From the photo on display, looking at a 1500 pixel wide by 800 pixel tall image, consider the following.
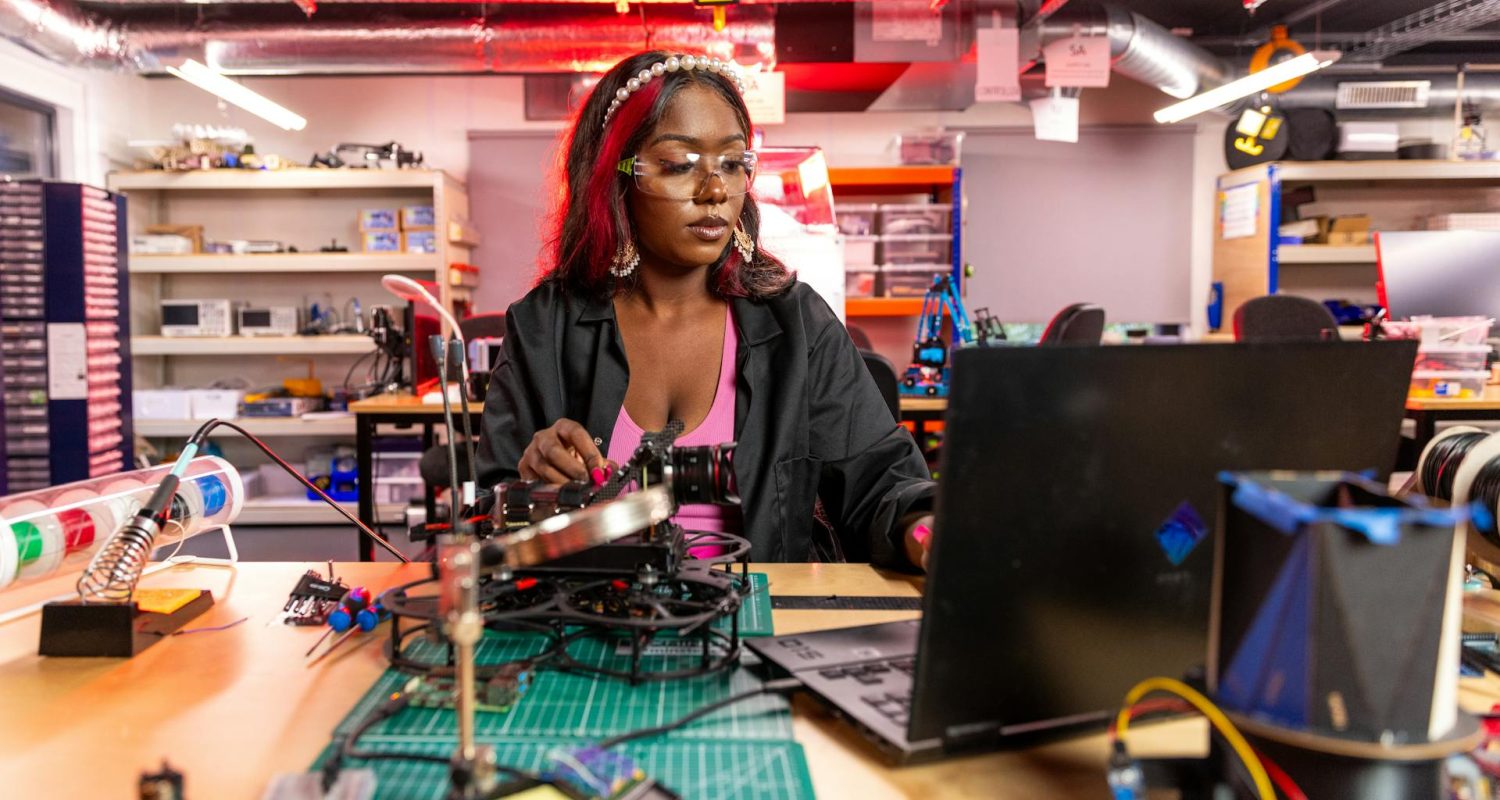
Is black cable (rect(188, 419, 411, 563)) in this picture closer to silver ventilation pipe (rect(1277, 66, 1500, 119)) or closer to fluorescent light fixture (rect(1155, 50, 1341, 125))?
fluorescent light fixture (rect(1155, 50, 1341, 125))

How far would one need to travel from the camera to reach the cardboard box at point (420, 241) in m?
5.38

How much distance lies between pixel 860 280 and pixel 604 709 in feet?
16.0

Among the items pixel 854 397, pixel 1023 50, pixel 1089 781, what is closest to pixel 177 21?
pixel 1023 50

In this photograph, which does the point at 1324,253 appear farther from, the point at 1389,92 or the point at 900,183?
the point at 900,183

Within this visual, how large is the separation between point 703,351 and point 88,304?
151 inches

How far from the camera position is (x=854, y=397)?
165 cm

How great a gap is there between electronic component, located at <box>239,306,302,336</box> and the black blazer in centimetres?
445

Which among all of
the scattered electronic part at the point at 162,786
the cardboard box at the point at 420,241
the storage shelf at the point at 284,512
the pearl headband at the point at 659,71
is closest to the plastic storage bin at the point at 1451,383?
the pearl headband at the point at 659,71

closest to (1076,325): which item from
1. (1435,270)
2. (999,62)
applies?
(1435,270)

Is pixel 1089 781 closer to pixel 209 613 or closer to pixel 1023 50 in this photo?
pixel 209 613

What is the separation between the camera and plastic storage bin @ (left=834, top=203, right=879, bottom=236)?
5.54 metres

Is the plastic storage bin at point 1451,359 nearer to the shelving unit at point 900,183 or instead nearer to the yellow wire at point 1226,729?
the shelving unit at point 900,183

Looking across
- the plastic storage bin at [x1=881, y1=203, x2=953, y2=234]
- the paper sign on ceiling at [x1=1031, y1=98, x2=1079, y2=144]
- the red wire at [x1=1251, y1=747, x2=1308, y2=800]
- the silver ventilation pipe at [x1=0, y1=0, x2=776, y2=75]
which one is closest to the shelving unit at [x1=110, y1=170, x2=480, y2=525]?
the silver ventilation pipe at [x1=0, y1=0, x2=776, y2=75]

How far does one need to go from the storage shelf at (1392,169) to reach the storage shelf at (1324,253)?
412 millimetres
